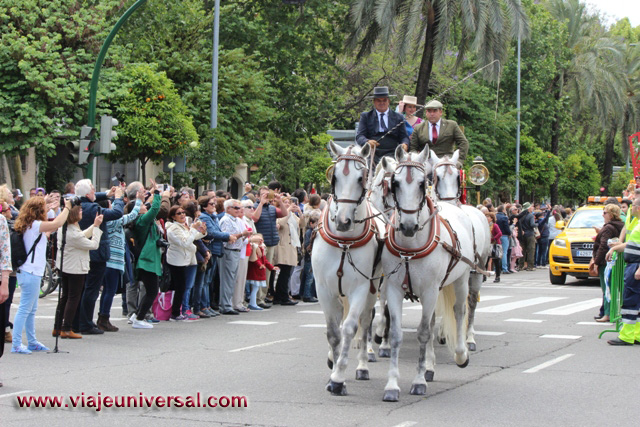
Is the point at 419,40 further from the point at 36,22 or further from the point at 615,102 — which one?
the point at 615,102

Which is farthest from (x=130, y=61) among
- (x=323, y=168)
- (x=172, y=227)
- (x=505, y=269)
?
(x=172, y=227)

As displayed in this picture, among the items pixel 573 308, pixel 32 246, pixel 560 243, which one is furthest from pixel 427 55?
pixel 32 246

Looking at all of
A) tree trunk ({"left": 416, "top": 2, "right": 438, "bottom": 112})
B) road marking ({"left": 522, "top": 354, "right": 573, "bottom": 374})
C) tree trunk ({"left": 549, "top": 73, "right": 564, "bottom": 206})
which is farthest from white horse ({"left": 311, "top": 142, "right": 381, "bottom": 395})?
tree trunk ({"left": 549, "top": 73, "right": 564, "bottom": 206})

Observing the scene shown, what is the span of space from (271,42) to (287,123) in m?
3.67

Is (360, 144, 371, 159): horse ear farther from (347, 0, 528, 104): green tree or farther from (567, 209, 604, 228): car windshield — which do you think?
(347, 0, 528, 104): green tree

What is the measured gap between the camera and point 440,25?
2627 cm

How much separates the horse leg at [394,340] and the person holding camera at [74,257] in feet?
15.8

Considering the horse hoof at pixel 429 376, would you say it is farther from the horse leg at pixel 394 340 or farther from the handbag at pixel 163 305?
the handbag at pixel 163 305

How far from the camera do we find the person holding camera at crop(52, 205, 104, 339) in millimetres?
11914

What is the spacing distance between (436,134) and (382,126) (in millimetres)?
1246

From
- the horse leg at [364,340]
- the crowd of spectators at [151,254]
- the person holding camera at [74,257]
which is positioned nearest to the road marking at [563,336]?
the horse leg at [364,340]

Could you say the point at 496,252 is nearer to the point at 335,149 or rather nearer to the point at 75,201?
the point at 75,201

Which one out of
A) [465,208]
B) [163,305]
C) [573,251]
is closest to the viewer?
[465,208]

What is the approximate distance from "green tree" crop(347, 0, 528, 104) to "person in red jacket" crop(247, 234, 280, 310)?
1176 cm
